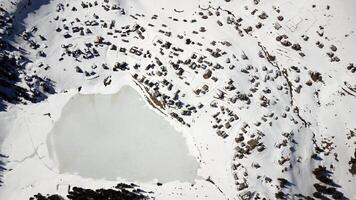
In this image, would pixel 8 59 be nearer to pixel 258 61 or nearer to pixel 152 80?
pixel 152 80

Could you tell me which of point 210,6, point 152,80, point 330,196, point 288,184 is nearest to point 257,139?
point 288,184

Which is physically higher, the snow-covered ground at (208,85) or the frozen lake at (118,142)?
the snow-covered ground at (208,85)

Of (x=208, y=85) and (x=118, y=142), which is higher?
(x=208, y=85)

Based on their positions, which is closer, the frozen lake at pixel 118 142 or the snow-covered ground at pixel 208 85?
the snow-covered ground at pixel 208 85

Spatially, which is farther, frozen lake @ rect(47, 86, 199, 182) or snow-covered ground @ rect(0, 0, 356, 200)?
frozen lake @ rect(47, 86, 199, 182)

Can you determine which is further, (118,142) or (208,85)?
(208,85)
